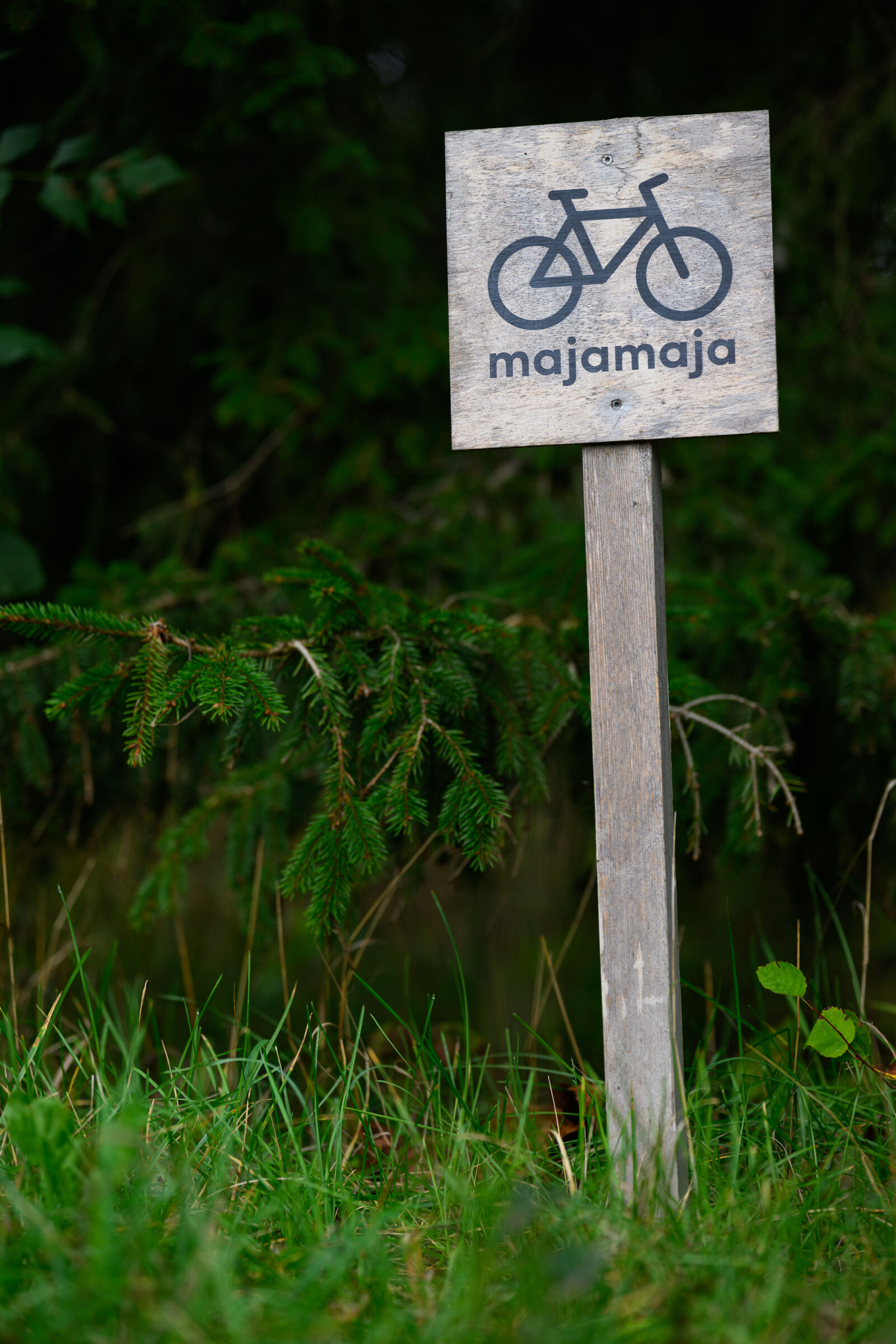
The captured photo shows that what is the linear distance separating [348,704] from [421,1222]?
872 mm

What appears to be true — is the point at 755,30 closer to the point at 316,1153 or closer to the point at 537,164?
the point at 537,164

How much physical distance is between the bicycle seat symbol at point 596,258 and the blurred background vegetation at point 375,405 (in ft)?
2.52

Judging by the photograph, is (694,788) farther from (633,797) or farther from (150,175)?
(150,175)

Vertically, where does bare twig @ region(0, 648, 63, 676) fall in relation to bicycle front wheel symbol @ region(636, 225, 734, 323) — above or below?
below

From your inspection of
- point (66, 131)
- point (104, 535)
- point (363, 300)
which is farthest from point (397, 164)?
point (104, 535)

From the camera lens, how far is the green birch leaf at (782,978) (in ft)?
5.60

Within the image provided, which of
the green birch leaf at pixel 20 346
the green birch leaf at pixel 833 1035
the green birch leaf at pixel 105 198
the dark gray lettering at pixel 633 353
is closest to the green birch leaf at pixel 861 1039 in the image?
the green birch leaf at pixel 833 1035

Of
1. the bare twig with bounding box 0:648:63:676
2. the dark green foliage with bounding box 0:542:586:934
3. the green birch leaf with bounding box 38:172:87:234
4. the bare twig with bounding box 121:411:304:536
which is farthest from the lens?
the bare twig with bounding box 121:411:304:536

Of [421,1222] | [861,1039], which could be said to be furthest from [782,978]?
[421,1222]

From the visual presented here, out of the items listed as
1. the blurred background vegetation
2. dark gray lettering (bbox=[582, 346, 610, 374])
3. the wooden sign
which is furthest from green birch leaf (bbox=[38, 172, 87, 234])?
dark gray lettering (bbox=[582, 346, 610, 374])

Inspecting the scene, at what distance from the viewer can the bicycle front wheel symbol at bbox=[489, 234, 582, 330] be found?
172 centimetres

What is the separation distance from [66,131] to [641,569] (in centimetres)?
249

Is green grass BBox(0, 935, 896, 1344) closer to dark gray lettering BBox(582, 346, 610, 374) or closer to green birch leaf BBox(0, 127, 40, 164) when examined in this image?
dark gray lettering BBox(582, 346, 610, 374)

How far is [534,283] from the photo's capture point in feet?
5.69
